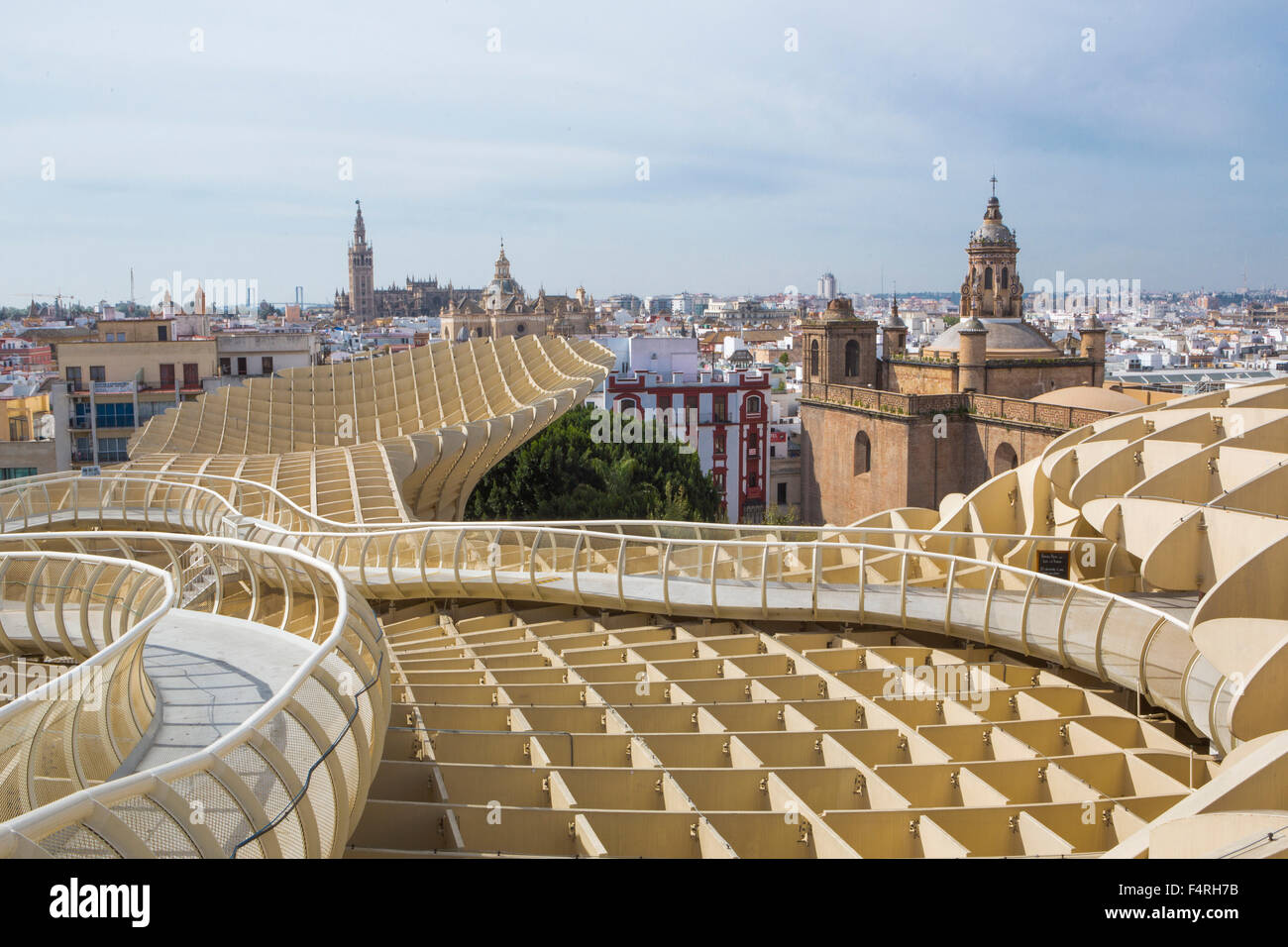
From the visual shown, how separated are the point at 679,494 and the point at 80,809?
109ft

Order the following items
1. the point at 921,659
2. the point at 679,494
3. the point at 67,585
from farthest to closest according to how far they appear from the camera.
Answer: the point at 679,494 → the point at 921,659 → the point at 67,585

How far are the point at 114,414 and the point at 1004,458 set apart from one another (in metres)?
32.1

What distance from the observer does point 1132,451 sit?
618 inches

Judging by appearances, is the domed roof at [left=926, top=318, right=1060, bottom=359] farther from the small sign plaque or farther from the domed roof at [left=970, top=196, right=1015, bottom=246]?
the small sign plaque

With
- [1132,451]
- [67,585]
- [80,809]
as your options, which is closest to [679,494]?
[1132,451]

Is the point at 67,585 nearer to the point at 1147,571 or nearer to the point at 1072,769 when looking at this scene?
the point at 1072,769

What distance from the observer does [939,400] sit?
47000 mm

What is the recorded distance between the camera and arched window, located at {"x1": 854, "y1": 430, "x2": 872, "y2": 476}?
51844mm

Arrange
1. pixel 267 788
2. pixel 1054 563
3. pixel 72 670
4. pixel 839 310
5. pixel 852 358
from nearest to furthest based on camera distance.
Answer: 1. pixel 267 788
2. pixel 72 670
3. pixel 1054 563
4. pixel 852 358
5. pixel 839 310

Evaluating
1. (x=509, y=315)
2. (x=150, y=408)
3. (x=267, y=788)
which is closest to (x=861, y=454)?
(x=150, y=408)

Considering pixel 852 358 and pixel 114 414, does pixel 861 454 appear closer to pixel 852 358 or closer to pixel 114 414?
pixel 852 358

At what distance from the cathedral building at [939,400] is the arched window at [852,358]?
5cm

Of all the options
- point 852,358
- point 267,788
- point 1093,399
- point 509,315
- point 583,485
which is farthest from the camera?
point 509,315

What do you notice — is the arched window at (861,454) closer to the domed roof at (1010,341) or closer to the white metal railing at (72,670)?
the domed roof at (1010,341)
